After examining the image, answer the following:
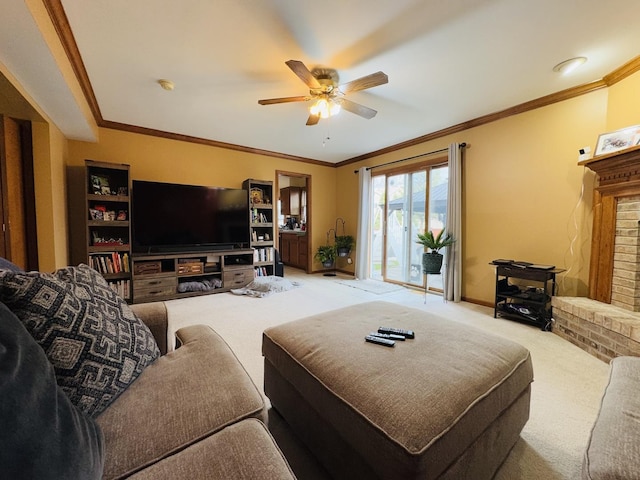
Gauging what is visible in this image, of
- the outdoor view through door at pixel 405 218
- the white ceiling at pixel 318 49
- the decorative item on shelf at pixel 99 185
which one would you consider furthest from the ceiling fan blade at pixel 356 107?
the decorative item on shelf at pixel 99 185

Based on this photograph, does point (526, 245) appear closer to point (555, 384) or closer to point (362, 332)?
point (555, 384)

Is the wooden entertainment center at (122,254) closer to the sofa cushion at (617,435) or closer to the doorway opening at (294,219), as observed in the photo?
the doorway opening at (294,219)

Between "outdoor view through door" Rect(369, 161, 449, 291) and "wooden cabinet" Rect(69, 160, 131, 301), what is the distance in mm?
3923

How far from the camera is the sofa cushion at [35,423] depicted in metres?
0.48

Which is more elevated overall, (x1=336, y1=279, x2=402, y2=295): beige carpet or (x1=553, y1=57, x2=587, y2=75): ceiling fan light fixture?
(x1=553, y1=57, x2=587, y2=75): ceiling fan light fixture

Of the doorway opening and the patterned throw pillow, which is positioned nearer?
the patterned throw pillow

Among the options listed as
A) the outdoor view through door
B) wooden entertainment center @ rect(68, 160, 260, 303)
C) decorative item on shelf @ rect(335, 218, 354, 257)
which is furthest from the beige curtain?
wooden entertainment center @ rect(68, 160, 260, 303)

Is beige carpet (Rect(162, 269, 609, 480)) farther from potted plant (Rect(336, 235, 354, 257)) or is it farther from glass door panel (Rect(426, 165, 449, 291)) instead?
potted plant (Rect(336, 235, 354, 257))

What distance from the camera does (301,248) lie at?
6.09 meters

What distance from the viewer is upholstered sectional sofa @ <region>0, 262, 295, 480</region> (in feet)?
1.77

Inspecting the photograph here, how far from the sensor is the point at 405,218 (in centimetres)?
458

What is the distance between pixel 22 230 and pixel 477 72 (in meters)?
4.71

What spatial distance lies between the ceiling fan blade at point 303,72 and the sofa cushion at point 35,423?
1.99 m

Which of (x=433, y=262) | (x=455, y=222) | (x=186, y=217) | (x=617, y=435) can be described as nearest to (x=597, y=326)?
(x=433, y=262)
